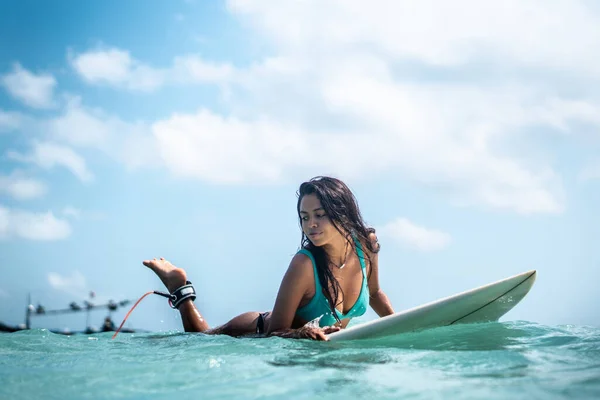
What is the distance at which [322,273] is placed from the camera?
13.8ft

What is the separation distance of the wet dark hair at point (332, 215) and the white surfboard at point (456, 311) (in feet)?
1.33

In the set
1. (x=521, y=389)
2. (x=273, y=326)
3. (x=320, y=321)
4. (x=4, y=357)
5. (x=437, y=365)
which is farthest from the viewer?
(x=320, y=321)

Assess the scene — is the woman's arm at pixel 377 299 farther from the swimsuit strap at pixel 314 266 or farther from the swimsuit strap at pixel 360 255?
the swimsuit strap at pixel 314 266

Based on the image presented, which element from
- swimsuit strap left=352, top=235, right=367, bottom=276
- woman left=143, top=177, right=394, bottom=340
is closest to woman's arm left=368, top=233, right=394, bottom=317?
woman left=143, top=177, right=394, bottom=340

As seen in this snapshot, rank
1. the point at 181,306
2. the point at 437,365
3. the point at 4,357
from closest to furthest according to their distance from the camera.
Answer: the point at 437,365, the point at 4,357, the point at 181,306

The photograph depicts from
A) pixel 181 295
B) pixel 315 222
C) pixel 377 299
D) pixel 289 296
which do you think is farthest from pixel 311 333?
pixel 181 295

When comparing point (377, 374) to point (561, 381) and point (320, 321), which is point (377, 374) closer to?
point (561, 381)

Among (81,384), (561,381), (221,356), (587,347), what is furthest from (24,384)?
(587,347)

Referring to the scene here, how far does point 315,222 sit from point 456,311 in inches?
49.3

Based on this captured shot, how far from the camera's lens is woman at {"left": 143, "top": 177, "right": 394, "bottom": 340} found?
13.3 feet

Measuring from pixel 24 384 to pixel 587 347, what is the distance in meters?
3.08

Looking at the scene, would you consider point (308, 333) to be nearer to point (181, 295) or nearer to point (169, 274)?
point (181, 295)

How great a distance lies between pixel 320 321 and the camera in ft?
14.5

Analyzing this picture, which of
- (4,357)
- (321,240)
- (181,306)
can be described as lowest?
(4,357)
